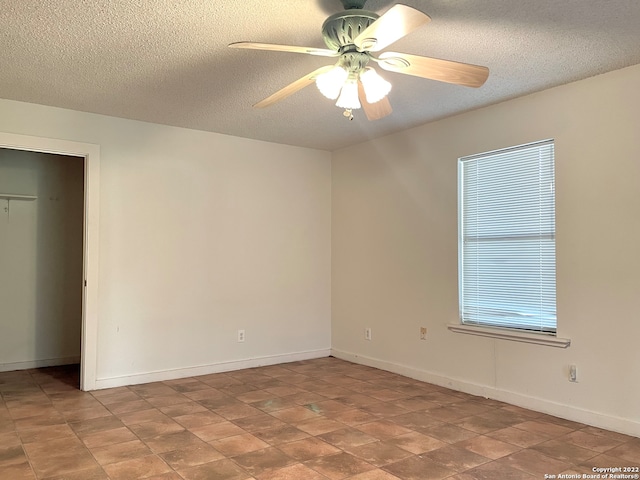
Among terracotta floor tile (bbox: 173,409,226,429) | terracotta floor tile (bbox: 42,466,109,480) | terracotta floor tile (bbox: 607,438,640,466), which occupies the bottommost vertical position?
terracotta floor tile (bbox: 173,409,226,429)

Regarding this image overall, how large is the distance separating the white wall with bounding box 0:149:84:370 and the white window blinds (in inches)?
164

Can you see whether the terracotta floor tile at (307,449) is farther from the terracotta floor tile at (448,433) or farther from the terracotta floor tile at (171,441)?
the terracotta floor tile at (448,433)

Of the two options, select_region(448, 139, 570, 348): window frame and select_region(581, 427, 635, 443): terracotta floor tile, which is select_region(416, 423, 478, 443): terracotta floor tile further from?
select_region(448, 139, 570, 348): window frame

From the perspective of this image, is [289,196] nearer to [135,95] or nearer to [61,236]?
[135,95]

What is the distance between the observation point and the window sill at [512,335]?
11.4ft

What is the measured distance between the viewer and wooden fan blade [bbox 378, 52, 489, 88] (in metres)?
2.26

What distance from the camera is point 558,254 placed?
352 centimetres

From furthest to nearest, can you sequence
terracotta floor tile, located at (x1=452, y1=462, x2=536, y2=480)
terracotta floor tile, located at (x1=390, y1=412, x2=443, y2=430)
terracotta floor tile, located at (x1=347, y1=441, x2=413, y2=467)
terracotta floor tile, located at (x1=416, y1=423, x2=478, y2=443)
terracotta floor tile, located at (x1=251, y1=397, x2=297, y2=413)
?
terracotta floor tile, located at (x1=251, y1=397, x2=297, y2=413) → terracotta floor tile, located at (x1=390, y1=412, x2=443, y2=430) → terracotta floor tile, located at (x1=416, y1=423, x2=478, y2=443) → terracotta floor tile, located at (x1=347, y1=441, x2=413, y2=467) → terracotta floor tile, located at (x1=452, y1=462, x2=536, y2=480)

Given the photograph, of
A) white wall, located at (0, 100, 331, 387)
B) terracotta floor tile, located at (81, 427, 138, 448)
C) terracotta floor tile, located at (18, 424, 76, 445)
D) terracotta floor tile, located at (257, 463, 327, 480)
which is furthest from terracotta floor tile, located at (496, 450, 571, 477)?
white wall, located at (0, 100, 331, 387)

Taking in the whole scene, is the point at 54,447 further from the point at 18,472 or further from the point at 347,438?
the point at 347,438

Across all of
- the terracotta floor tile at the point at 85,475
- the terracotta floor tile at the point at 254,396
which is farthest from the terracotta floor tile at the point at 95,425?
the terracotta floor tile at the point at 254,396

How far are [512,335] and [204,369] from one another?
9.44ft

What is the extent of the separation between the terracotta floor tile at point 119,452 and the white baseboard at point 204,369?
146cm

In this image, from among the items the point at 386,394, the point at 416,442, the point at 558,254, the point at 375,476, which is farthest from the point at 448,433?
the point at 558,254
